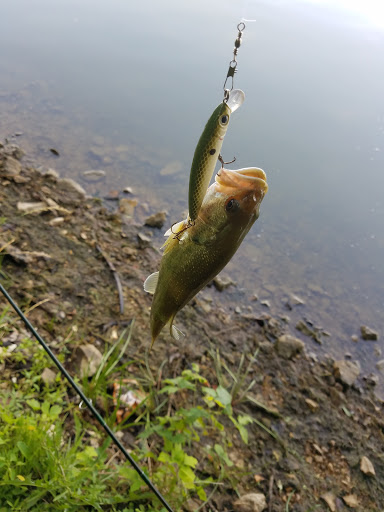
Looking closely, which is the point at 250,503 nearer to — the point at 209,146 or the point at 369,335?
the point at 209,146

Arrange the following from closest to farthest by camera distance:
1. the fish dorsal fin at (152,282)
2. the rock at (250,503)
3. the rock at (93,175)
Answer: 1. the fish dorsal fin at (152,282)
2. the rock at (250,503)
3. the rock at (93,175)

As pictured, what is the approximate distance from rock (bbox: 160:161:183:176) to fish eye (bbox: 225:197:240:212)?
6092 millimetres

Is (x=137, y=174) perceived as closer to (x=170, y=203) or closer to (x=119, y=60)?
(x=170, y=203)

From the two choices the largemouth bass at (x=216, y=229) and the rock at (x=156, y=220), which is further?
the rock at (x=156, y=220)

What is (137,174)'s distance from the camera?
699 centimetres

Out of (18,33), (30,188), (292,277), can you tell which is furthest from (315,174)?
(18,33)

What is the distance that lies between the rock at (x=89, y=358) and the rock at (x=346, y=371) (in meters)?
2.81

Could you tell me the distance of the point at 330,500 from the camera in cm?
327

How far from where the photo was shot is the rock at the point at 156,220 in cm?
588

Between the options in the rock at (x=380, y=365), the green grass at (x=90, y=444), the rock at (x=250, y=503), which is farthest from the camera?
the rock at (x=380, y=365)

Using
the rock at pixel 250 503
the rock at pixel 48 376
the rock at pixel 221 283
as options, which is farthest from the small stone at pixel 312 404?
the rock at pixel 48 376

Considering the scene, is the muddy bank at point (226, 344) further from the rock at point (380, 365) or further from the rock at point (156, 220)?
the rock at point (156, 220)

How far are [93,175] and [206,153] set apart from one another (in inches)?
235

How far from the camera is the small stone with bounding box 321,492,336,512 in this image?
3.23 meters
